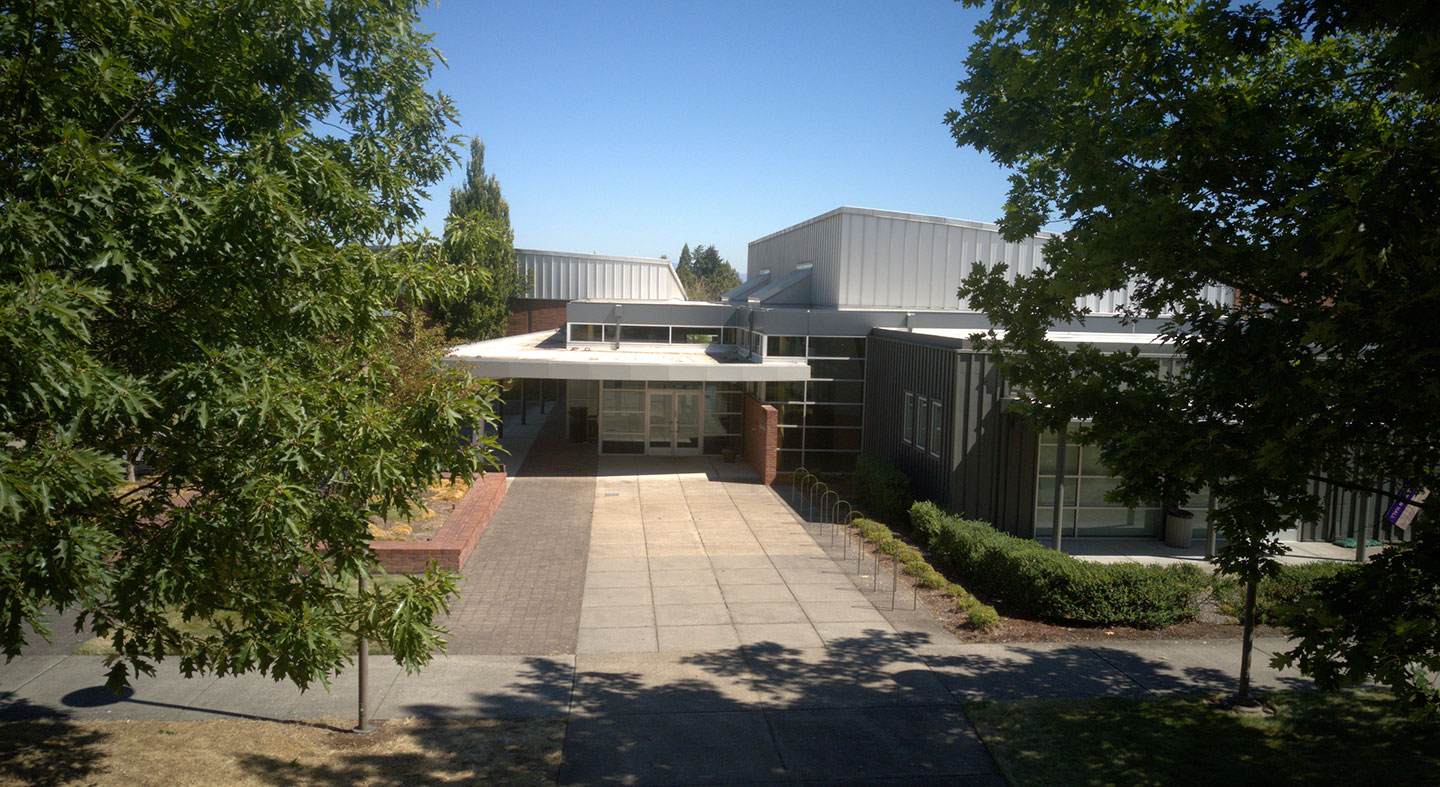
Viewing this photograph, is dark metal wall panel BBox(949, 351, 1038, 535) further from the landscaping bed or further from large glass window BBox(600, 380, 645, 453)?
large glass window BBox(600, 380, 645, 453)

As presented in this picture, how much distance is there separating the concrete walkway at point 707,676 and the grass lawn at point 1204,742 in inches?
14.5

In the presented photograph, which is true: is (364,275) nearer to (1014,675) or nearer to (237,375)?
(237,375)

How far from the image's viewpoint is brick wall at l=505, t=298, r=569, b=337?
131 feet

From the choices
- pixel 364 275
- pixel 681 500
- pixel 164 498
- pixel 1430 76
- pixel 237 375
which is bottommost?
pixel 681 500

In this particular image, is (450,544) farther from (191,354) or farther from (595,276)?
(595,276)

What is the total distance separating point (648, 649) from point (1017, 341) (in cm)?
525

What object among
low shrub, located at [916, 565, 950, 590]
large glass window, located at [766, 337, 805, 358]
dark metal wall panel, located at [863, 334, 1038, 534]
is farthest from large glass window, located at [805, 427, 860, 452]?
low shrub, located at [916, 565, 950, 590]

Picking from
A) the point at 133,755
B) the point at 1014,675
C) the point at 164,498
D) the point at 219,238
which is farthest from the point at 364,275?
the point at 1014,675

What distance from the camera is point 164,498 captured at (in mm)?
5648

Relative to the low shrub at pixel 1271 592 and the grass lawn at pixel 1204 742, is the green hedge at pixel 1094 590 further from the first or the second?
the grass lawn at pixel 1204 742

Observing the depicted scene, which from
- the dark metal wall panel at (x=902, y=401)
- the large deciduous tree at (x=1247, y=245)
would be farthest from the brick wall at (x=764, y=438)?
the large deciduous tree at (x=1247, y=245)

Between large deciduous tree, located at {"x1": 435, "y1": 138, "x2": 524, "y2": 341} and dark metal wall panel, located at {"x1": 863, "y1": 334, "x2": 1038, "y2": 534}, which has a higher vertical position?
large deciduous tree, located at {"x1": 435, "y1": 138, "x2": 524, "y2": 341}

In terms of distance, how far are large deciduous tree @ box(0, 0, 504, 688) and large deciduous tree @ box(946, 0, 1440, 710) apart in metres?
4.86

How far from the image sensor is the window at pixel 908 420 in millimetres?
18906
